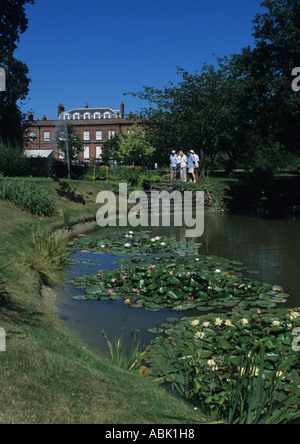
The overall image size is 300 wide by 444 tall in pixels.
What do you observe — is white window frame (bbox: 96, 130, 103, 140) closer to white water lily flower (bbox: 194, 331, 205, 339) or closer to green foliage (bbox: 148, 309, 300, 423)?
green foliage (bbox: 148, 309, 300, 423)

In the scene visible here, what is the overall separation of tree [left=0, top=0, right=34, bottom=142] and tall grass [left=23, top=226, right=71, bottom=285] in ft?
67.4

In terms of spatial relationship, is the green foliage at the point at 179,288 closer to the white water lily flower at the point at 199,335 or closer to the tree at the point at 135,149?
the white water lily flower at the point at 199,335

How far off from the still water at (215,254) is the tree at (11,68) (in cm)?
1706

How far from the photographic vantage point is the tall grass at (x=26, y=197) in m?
13.1


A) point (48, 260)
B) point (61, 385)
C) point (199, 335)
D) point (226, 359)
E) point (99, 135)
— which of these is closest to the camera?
point (61, 385)

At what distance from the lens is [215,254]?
10.5 m

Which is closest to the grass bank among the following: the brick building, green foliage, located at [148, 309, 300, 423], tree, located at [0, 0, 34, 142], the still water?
green foliage, located at [148, 309, 300, 423]

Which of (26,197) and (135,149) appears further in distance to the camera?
(135,149)

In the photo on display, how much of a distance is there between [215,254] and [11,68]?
2379cm

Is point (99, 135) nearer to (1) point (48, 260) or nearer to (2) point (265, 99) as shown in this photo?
(2) point (265, 99)

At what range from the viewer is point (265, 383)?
13.2 feet

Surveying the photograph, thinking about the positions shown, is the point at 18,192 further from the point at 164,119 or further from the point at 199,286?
the point at 164,119

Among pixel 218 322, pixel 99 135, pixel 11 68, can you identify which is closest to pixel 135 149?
pixel 11 68

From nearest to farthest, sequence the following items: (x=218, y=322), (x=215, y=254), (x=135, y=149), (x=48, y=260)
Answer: (x=218, y=322)
(x=48, y=260)
(x=215, y=254)
(x=135, y=149)
